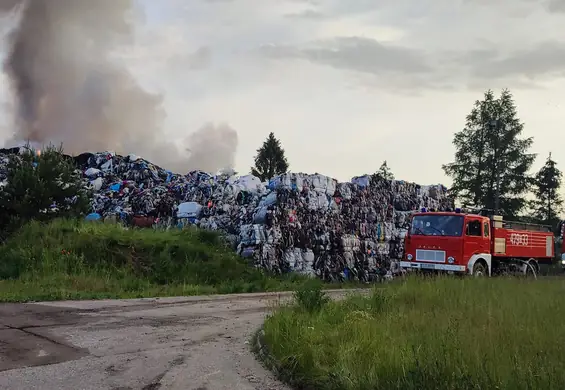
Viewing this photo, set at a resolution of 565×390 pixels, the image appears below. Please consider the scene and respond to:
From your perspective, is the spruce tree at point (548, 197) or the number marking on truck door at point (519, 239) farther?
the spruce tree at point (548, 197)

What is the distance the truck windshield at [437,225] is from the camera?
17.8m

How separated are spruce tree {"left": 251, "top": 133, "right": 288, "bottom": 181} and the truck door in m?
39.9

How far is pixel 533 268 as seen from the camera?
22.1 meters

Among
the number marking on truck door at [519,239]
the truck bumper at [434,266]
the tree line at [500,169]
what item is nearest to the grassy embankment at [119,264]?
the truck bumper at [434,266]

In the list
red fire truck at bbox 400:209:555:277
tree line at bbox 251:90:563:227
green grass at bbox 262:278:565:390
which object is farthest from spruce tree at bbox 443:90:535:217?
green grass at bbox 262:278:565:390

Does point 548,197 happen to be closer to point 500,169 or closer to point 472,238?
point 500,169

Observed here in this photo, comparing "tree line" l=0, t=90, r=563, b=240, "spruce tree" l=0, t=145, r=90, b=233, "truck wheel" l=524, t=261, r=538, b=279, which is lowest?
→ "truck wheel" l=524, t=261, r=538, b=279

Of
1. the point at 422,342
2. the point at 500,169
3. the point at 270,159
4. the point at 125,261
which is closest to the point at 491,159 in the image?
the point at 500,169

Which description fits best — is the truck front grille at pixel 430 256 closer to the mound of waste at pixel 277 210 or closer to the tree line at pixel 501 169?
the mound of waste at pixel 277 210

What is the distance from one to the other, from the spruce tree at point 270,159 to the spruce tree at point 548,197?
24889 millimetres

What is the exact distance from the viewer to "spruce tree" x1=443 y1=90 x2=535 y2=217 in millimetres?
45188

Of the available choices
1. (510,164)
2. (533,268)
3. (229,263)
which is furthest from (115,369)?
(510,164)

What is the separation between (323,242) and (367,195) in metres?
3.69

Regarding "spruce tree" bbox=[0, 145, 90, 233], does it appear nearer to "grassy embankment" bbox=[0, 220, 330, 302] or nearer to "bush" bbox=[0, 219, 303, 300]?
"bush" bbox=[0, 219, 303, 300]
